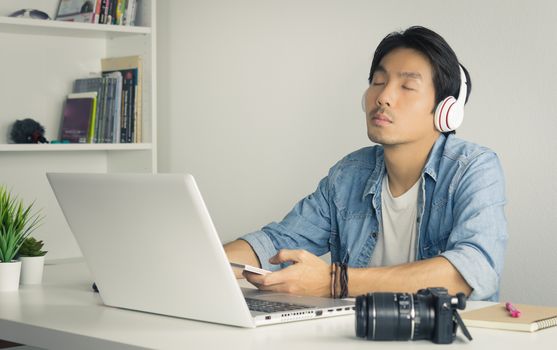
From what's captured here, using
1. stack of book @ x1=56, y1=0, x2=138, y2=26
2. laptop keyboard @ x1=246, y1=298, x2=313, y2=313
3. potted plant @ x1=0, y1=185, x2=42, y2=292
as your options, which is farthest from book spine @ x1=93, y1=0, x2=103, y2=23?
laptop keyboard @ x1=246, y1=298, x2=313, y2=313

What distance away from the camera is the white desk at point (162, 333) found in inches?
56.9

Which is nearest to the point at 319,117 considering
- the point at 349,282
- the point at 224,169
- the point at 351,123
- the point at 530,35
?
the point at 351,123

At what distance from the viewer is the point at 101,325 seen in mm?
1636

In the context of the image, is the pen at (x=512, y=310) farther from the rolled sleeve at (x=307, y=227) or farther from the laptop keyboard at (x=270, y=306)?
the rolled sleeve at (x=307, y=227)

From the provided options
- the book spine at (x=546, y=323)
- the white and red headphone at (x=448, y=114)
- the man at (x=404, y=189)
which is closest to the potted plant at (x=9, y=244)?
the man at (x=404, y=189)

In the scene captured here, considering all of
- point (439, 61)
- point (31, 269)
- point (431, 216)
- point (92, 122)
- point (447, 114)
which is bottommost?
point (31, 269)

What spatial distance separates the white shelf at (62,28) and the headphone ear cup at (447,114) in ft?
5.72

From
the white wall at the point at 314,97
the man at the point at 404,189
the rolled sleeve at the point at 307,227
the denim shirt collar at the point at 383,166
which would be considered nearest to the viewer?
the man at the point at 404,189

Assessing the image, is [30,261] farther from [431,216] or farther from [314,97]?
[314,97]

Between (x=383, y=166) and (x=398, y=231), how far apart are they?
18 centimetres

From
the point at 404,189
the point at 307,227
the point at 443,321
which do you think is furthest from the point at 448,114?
the point at 443,321

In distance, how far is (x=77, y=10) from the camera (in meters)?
3.69

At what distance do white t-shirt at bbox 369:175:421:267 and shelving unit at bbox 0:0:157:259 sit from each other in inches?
63.4

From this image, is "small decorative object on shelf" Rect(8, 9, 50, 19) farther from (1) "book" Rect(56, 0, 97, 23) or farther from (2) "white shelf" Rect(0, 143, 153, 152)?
(2) "white shelf" Rect(0, 143, 153, 152)
